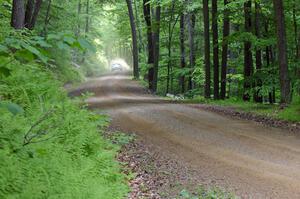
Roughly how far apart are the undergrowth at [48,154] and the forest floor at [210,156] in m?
1.16

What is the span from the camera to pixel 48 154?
5.01 meters

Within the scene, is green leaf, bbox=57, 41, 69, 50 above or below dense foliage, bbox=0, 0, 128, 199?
above

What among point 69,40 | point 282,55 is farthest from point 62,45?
point 282,55

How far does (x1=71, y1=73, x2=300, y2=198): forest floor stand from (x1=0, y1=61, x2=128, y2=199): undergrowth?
3.82ft

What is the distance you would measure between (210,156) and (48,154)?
5.64 metres

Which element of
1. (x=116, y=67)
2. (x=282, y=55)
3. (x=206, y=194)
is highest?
(x=116, y=67)

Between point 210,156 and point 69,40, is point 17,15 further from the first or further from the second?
point 69,40

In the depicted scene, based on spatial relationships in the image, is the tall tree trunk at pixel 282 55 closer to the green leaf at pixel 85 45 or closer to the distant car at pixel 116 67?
the green leaf at pixel 85 45

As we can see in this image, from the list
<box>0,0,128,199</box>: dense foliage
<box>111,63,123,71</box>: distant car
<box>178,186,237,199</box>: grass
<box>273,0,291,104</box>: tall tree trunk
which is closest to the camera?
<box>0,0,128,199</box>: dense foliage

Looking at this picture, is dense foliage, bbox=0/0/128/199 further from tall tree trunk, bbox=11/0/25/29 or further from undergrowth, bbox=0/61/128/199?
tall tree trunk, bbox=11/0/25/29

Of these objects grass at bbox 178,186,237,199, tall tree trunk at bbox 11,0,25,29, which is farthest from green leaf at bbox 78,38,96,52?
tall tree trunk at bbox 11,0,25,29

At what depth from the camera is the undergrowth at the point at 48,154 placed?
3871mm

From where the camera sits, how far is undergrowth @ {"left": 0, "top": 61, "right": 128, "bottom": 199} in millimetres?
3871

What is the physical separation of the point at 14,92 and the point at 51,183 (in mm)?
3871
